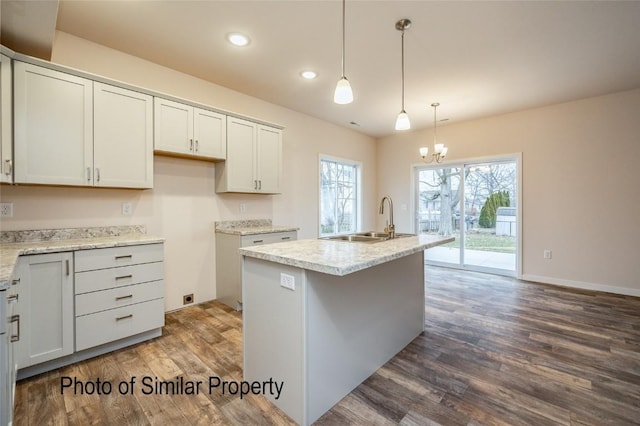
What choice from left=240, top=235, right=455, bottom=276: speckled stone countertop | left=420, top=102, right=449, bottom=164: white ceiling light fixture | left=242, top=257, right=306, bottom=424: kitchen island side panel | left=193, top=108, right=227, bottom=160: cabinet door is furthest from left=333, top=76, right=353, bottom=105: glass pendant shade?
left=420, top=102, right=449, bottom=164: white ceiling light fixture

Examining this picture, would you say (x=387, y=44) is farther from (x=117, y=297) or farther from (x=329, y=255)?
(x=117, y=297)

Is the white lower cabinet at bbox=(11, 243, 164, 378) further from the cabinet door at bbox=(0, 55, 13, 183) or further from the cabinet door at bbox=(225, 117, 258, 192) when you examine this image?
the cabinet door at bbox=(225, 117, 258, 192)

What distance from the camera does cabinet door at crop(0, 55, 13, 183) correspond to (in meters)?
1.92

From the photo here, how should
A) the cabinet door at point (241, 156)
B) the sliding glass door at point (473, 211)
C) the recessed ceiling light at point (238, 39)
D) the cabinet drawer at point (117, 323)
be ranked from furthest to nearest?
the sliding glass door at point (473, 211) → the cabinet door at point (241, 156) → the recessed ceiling light at point (238, 39) → the cabinet drawer at point (117, 323)

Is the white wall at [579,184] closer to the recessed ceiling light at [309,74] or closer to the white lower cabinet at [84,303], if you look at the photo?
the recessed ceiling light at [309,74]

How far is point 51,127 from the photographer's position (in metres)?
2.14

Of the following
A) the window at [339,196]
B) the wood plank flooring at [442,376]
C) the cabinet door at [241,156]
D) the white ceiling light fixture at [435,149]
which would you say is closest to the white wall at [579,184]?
the white ceiling light fixture at [435,149]

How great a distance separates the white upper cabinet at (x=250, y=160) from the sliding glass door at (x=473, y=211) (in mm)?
3241

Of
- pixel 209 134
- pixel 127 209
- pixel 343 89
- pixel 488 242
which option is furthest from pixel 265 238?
pixel 488 242

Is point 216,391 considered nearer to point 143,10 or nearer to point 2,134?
point 2,134

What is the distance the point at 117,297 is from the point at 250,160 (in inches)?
77.0

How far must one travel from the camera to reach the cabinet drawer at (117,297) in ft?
6.97

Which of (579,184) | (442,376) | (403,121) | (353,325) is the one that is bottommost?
(442,376)

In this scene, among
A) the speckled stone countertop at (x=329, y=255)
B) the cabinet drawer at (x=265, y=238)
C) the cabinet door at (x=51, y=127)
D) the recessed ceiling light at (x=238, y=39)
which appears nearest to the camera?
the speckled stone countertop at (x=329, y=255)
